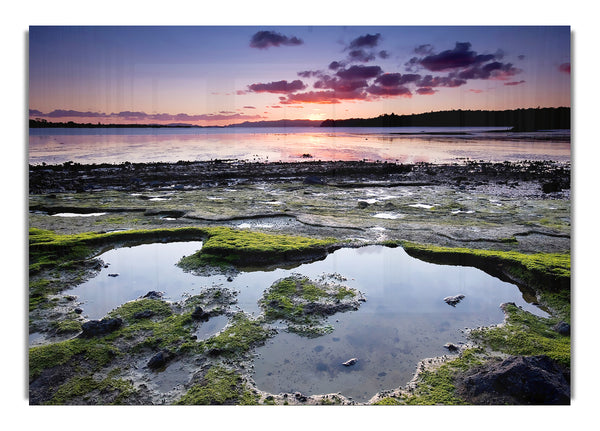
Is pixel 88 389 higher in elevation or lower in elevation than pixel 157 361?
lower

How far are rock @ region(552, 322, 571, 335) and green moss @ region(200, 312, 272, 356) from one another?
4322mm

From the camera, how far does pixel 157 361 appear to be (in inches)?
205

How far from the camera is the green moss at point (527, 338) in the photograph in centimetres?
545

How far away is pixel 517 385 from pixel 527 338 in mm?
1417

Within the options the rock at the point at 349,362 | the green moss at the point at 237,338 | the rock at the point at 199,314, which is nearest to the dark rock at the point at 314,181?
the rock at the point at 199,314

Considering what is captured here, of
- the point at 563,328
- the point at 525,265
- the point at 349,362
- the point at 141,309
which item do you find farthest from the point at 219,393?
the point at 525,265

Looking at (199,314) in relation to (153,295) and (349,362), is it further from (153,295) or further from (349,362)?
(349,362)

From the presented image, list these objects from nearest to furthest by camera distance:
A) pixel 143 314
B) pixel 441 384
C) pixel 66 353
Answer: pixel 441 384
pixel 66 353
pixel 143 314

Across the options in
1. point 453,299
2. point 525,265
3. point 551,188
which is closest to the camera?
point 453,299

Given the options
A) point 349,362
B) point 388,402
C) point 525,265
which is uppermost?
point 525,265

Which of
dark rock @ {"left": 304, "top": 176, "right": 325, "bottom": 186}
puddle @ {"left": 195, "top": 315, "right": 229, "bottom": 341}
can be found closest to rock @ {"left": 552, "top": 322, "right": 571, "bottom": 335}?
puddle @ {"left": 195, "top": 315, "right": 229, "bottom": 341}

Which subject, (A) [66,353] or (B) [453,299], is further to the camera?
(B) [453,299]

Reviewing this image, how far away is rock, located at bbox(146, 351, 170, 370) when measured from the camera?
17.0ft

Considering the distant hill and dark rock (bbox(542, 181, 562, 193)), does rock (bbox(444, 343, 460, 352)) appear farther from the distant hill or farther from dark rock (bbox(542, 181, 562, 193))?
dark rock (bbox(542, 181, 562, 193))
